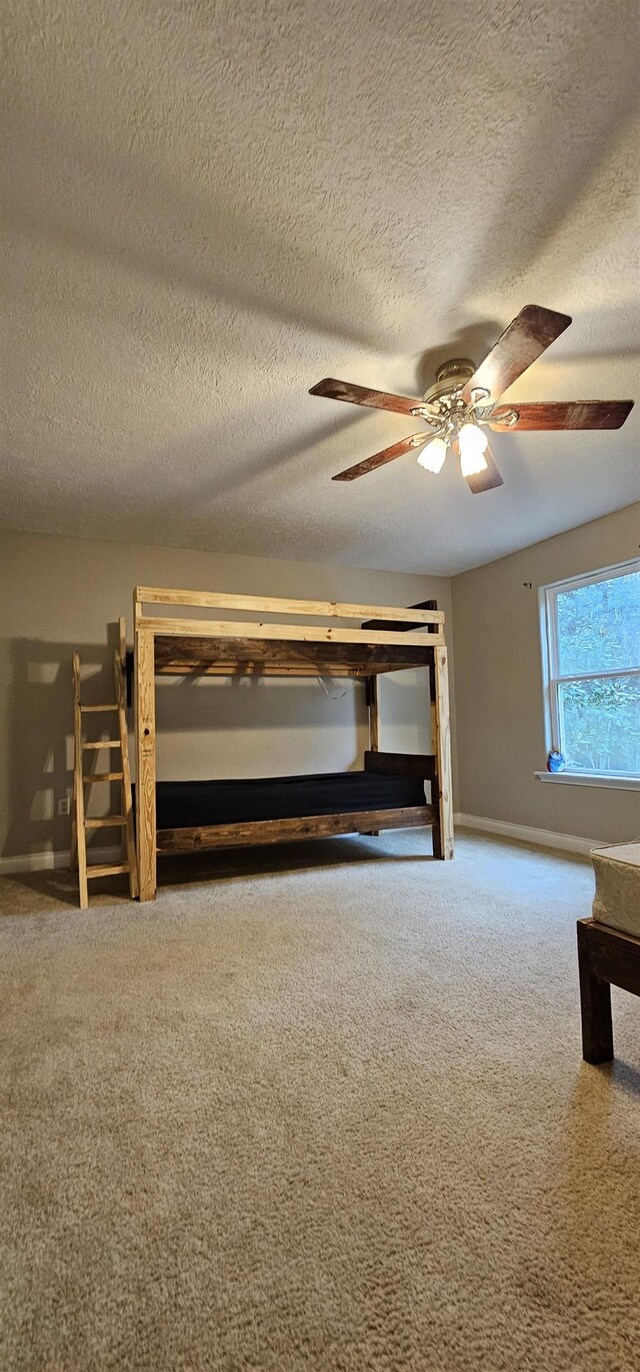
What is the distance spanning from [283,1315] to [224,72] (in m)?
2.30

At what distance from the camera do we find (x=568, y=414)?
2088mm

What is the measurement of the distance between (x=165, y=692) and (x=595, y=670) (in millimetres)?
3155

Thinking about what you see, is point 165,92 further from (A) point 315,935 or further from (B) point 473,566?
(B) point 473,566

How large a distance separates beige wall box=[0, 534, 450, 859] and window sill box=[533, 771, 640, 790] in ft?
4.32

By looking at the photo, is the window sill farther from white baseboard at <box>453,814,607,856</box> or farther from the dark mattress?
the dark mattress

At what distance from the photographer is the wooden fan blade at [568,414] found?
1997mm

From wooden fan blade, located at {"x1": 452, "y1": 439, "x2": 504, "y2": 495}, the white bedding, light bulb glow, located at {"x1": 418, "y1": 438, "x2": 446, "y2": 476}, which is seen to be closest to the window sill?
wooden fan blade, located at {"x1": 452, "y1": 439, "x2": 504, "y2": 495}

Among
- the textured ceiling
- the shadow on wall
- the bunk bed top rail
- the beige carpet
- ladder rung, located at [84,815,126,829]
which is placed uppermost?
the textured ceiling

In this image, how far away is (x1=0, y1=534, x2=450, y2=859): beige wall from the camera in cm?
399

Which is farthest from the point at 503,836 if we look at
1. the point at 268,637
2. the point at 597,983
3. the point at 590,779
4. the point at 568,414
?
the point at 568,414

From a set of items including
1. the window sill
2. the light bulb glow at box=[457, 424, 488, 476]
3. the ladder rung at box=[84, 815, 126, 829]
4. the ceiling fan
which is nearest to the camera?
the ceiling fan

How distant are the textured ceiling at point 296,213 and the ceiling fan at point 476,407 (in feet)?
0.50

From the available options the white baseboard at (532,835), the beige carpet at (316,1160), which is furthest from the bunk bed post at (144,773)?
the white baseboard at (532,835)

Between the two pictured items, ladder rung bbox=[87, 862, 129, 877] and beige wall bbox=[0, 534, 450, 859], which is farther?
beige wall bbox=[0, 534, 450, 859]
